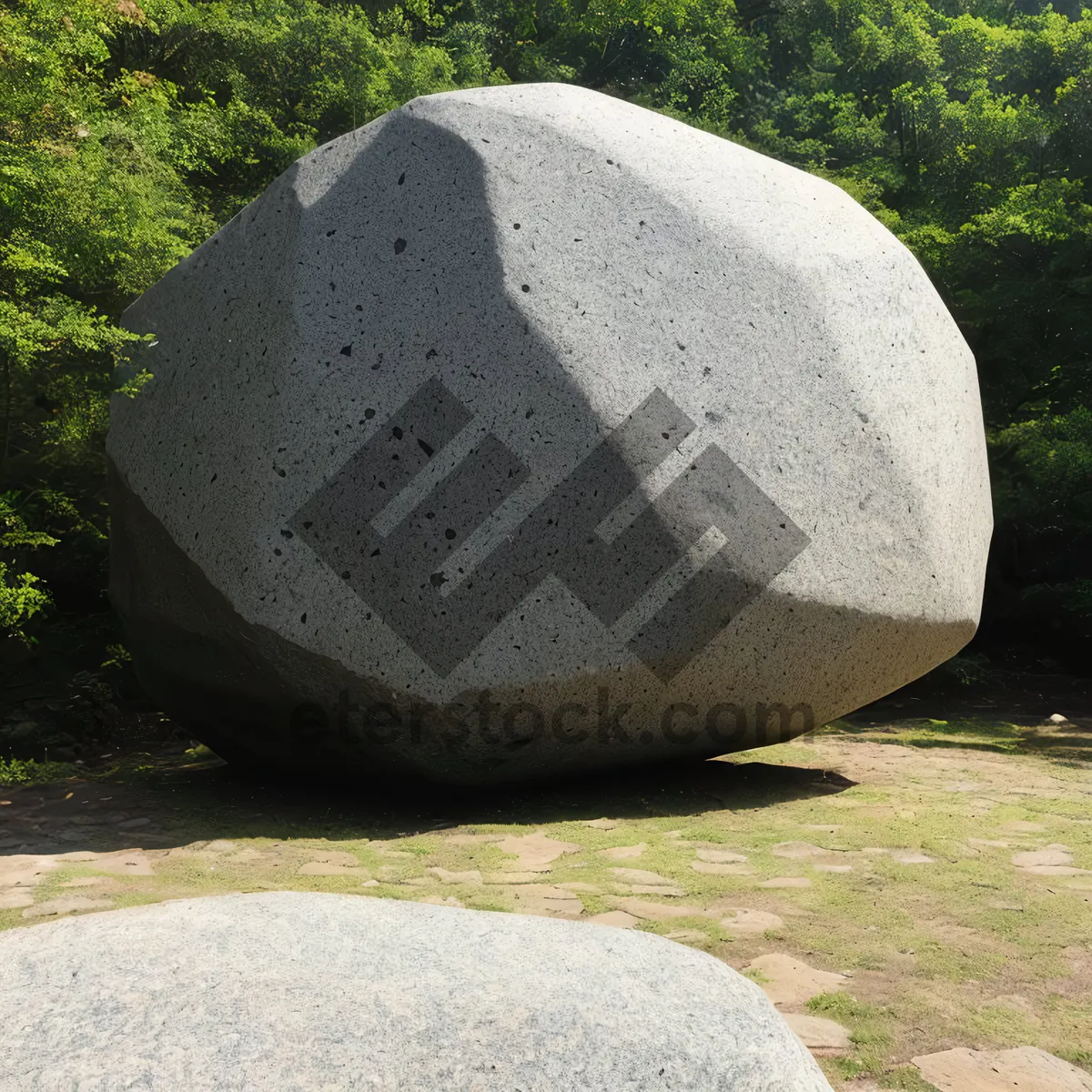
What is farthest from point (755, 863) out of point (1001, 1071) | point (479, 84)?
point (479, 84)

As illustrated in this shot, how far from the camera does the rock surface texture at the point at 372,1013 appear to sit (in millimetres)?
1664

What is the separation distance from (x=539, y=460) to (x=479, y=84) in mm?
Answer: 12395

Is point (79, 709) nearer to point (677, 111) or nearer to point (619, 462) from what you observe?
point (619, 462)

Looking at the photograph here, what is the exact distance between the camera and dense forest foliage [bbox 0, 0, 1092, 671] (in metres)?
6.99

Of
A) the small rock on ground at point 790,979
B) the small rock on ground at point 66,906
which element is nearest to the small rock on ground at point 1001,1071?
the small rock on ground at point 790,979

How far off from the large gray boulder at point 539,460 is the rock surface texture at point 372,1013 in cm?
285

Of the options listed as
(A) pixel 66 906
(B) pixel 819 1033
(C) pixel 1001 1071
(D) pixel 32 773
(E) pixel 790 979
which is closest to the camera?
(C) pixel 1001 1071

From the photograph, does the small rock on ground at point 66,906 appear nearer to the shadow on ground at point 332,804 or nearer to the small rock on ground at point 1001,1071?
the shadow on ground at point 332,804


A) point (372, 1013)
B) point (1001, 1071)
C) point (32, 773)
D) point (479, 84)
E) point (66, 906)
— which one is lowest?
point (1001, 1071)

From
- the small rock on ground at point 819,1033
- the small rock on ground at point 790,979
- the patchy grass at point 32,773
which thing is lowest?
the small rock on ground at point 819,1033

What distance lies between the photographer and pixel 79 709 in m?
8.94

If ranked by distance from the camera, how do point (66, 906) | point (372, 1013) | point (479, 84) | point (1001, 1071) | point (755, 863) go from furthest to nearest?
point (479, 84)
point (755, 863)
point (66, 906)
point (1001, 1071)
point (372, 1013)

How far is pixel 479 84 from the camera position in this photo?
15.6 meters

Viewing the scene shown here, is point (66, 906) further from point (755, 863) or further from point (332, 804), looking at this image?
point (755, 863)
